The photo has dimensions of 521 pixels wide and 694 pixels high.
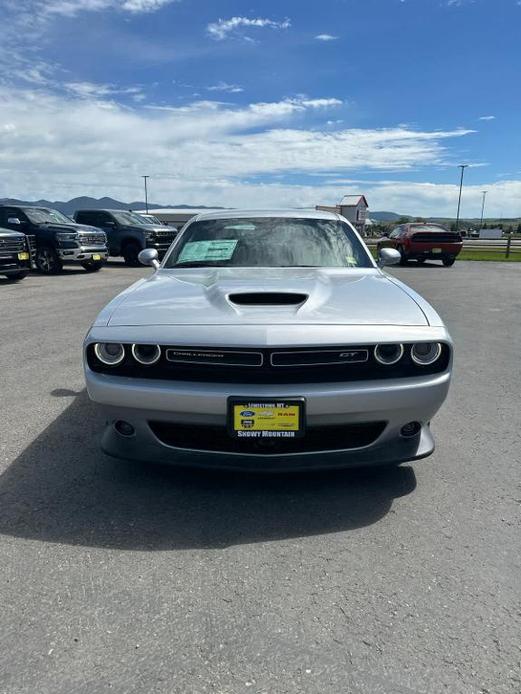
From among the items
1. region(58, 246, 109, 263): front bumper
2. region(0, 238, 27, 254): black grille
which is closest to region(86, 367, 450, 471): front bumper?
region(0, 238, 27, 254): black grille

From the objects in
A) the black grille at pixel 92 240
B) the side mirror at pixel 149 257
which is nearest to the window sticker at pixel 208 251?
the side mirror at pixel 149 257

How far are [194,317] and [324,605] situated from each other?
4.60 ft

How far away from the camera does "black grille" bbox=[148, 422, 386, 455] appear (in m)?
2.52

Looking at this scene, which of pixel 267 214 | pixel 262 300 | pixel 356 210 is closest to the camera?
pixel 262 300

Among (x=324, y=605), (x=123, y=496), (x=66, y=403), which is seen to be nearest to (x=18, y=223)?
(x=66, y=403)

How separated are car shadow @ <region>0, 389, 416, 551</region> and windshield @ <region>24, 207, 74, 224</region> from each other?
43.8 ft

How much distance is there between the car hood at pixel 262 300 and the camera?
8.43ft

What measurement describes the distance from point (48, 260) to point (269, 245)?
12.5m

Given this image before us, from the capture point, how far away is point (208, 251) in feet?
13.3

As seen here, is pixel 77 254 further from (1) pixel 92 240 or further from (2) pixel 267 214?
(2) pixel 267 214

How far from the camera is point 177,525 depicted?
8.27 feet

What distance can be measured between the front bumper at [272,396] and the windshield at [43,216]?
45.6 feet

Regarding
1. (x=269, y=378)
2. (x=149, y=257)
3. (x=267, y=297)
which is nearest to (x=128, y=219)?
(x=149, y=257)

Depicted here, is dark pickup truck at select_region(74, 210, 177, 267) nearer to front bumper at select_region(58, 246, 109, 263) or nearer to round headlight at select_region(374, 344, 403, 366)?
front bumper at select_region(58, 246, 109, 263)
